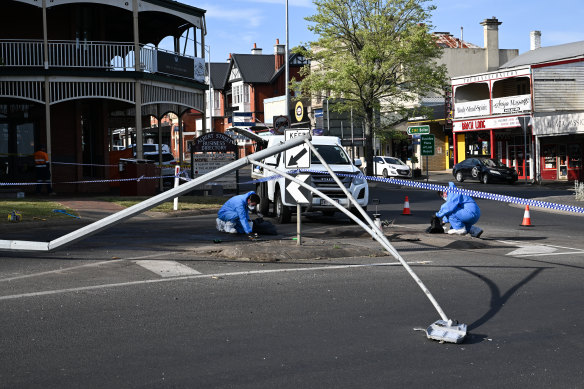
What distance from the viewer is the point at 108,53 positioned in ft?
98.2

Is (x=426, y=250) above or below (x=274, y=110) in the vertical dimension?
below

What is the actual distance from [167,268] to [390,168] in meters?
37.1

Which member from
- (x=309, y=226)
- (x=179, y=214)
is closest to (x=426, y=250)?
(x=309, y=226)

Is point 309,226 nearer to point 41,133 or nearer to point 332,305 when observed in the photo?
point 332,305

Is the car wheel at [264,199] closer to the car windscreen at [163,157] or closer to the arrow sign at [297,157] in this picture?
the arrow sign at [297,157]

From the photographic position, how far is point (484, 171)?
41500 mm

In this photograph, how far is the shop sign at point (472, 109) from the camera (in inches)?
1851

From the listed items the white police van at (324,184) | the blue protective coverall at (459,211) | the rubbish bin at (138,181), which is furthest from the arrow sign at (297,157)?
the rubbish bin at (138,181)

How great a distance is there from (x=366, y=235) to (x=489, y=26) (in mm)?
48954

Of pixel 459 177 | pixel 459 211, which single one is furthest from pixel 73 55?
pixel 459 177

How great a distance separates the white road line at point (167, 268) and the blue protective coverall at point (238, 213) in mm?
3543

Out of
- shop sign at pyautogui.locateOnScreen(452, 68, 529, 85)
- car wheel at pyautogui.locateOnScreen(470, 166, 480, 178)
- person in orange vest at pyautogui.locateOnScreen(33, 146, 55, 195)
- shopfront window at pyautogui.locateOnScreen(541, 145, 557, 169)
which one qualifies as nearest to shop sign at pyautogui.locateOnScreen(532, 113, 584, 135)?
shopfront window at pyautogui.locateOnScreen(541, 145, 557, 169)

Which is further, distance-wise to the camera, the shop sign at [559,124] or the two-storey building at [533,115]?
the two-storey building at [533,115]

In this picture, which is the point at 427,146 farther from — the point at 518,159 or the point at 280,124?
the point at 518,159
